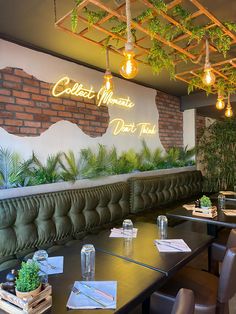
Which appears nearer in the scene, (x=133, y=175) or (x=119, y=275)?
(x=119, y=275)

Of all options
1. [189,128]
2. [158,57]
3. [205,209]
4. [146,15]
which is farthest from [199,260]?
[189,128]

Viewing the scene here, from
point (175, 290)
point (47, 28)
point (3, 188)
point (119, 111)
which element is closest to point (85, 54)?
point (47, 28)

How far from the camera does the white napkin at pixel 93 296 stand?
1.21 metres

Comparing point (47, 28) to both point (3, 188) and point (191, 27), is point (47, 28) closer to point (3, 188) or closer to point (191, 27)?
point (191, 27)

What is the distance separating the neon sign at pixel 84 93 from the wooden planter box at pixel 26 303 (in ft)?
9.34

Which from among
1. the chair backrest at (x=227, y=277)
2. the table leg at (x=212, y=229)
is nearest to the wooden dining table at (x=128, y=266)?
the chair backrest at (x=227, y=277)

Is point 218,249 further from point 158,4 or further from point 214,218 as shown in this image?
point 158,4

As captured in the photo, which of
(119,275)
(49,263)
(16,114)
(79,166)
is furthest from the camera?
(79,166)

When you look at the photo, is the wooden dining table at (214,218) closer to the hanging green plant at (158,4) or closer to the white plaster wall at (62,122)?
the white plaster wall at (62,122)

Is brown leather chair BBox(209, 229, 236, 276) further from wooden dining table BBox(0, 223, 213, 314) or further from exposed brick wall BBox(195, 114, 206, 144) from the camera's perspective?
exposed brick wall BBox(195, 114, 206, 144)

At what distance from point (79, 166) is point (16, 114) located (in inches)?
45.3

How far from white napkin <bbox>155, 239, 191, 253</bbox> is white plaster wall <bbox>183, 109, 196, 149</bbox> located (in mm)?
4719

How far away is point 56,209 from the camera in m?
2.81

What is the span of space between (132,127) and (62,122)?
5.44 ft
